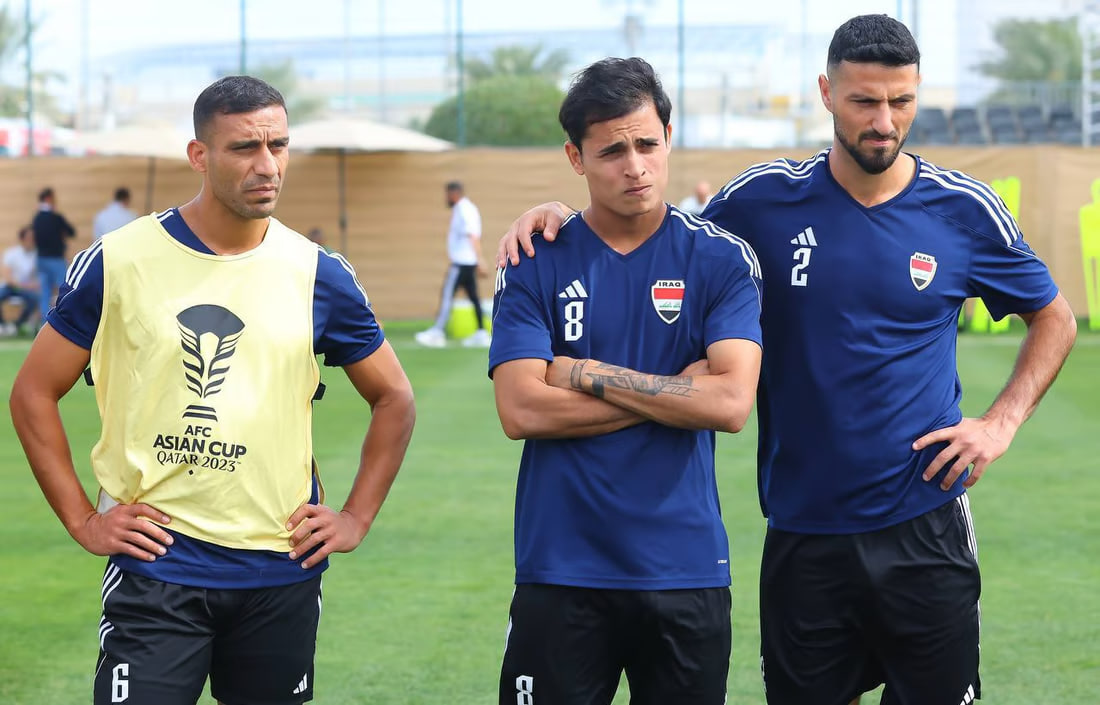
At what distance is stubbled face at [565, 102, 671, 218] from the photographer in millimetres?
3639

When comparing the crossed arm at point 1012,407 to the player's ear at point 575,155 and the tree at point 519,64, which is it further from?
the tree at point 519,64

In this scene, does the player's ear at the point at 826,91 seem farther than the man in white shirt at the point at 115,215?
No

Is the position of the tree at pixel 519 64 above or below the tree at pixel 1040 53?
below

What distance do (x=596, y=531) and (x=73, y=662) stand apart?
351cm

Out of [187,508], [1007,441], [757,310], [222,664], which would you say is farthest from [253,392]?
[1007,441]

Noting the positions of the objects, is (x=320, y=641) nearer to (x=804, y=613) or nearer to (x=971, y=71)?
(x=804, y=613)

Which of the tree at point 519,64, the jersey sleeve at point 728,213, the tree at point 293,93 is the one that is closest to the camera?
the jersey sleeve at point 728,213

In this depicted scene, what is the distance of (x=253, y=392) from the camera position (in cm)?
371

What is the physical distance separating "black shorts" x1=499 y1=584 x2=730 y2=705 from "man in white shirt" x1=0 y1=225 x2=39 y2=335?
2026 cm

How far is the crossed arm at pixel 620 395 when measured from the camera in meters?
3.57

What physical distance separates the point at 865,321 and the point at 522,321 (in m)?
0.95

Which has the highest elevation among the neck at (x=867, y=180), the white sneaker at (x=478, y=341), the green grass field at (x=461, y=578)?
the neck at (x=867, y=180)

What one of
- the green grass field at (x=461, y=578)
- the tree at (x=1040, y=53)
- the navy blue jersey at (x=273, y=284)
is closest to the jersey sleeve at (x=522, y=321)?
the navy blue jersey at (x=273, y=284)

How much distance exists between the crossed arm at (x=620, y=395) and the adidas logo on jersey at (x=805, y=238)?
1.53 ft
